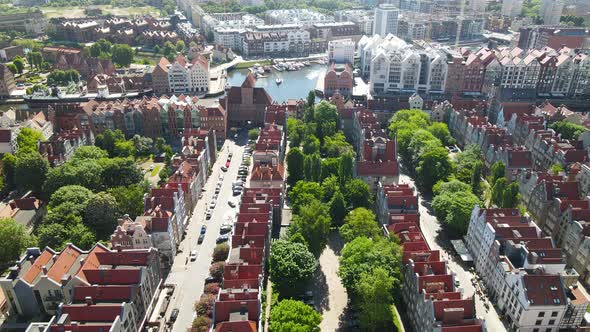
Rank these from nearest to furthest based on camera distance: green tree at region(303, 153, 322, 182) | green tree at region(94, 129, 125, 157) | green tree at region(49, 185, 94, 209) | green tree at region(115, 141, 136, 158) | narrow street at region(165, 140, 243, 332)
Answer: narrow street at region(165, 140, 243, 332) → green tree at region(49, 185, 94, 209) → green tree at region(303, 153, 322, 182) → green tree at region(115, 141, 136, 158) → green tree at region(94, 129, 125, 157)

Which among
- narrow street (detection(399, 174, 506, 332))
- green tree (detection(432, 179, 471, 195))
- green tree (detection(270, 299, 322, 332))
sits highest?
green tree (detection(432, 179, 471, 195))

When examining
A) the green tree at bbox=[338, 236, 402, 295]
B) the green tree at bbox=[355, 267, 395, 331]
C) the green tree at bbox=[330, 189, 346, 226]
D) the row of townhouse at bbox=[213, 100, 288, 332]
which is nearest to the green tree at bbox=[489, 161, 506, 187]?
the green tree at bbox=[330, 189, 346, 226]

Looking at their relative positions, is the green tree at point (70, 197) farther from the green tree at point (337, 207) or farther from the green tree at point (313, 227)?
the green tree at point (337, 207)

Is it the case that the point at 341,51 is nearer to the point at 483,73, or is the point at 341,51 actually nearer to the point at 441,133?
the point at 483,73

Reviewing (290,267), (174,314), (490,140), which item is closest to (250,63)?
(490,140)

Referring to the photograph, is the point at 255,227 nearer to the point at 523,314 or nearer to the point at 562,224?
the point at 523,314

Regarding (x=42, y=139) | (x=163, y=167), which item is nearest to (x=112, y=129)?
(x=42, y=139)

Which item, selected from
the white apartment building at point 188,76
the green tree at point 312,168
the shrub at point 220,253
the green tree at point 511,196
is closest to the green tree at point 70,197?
the shrub at point 220,253

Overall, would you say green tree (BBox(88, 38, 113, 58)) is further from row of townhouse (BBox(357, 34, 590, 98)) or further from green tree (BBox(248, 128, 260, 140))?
row of townhouse (BBox(357, 34, 590, 98))
